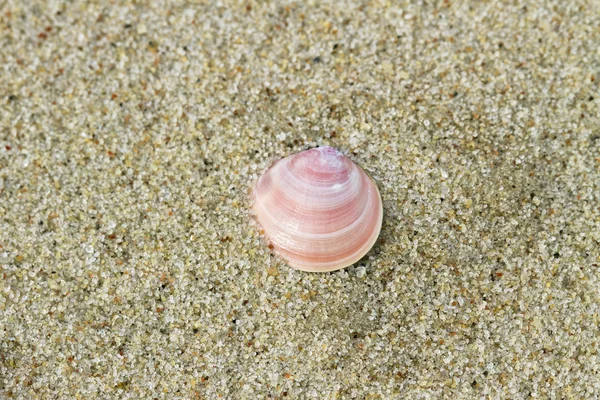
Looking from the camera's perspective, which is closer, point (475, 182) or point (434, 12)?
point (475, 182)

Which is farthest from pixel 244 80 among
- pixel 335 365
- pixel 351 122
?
pixel 335 365

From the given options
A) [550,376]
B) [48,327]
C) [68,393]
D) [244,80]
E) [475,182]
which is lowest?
[550,376]

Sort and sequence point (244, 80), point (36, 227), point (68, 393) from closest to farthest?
1. point (68, 393)
2. point (36, 227)
3. point (244, 80)

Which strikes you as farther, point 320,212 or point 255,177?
point 255,177

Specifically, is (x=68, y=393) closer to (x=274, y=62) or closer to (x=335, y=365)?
(x=335, y=365)
